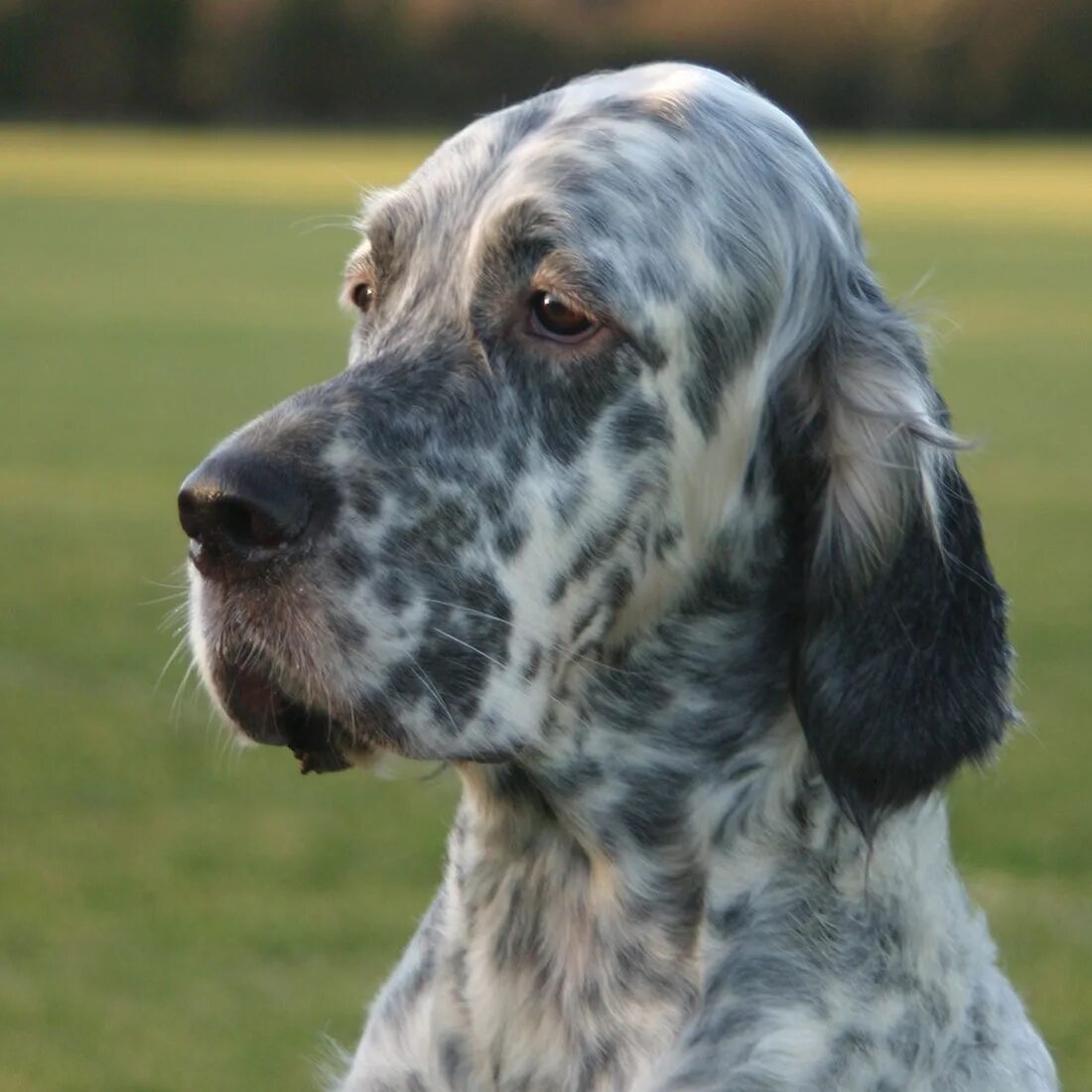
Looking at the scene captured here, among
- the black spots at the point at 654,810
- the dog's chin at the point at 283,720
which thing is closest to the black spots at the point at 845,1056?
the black spots at the point at 654,810

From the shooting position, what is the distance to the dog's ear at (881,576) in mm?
3674

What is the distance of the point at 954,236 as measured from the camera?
38469 millimetres

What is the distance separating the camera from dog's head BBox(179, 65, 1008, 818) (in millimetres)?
3475

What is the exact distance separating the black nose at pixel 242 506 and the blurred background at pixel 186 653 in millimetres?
637

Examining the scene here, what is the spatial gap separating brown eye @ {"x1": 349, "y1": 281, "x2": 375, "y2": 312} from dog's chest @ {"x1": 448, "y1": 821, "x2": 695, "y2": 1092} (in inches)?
42.7

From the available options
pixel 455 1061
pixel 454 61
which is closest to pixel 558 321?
pixel 455 1061

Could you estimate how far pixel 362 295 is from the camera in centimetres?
412

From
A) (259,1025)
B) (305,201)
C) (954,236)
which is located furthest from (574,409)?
(305,201)

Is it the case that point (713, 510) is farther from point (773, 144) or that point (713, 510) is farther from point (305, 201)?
point (305, 201)

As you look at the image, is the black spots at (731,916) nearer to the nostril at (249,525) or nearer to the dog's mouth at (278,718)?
the dog's mouth at (278,718)

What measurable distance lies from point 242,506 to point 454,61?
79.1m

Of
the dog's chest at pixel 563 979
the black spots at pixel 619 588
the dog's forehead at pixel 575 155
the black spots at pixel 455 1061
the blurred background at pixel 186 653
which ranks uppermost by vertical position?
the dog's forehead at pixel 575 155

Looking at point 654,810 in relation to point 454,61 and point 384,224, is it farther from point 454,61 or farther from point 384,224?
point 454,61

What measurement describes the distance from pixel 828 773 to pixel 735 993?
0.41 meters
